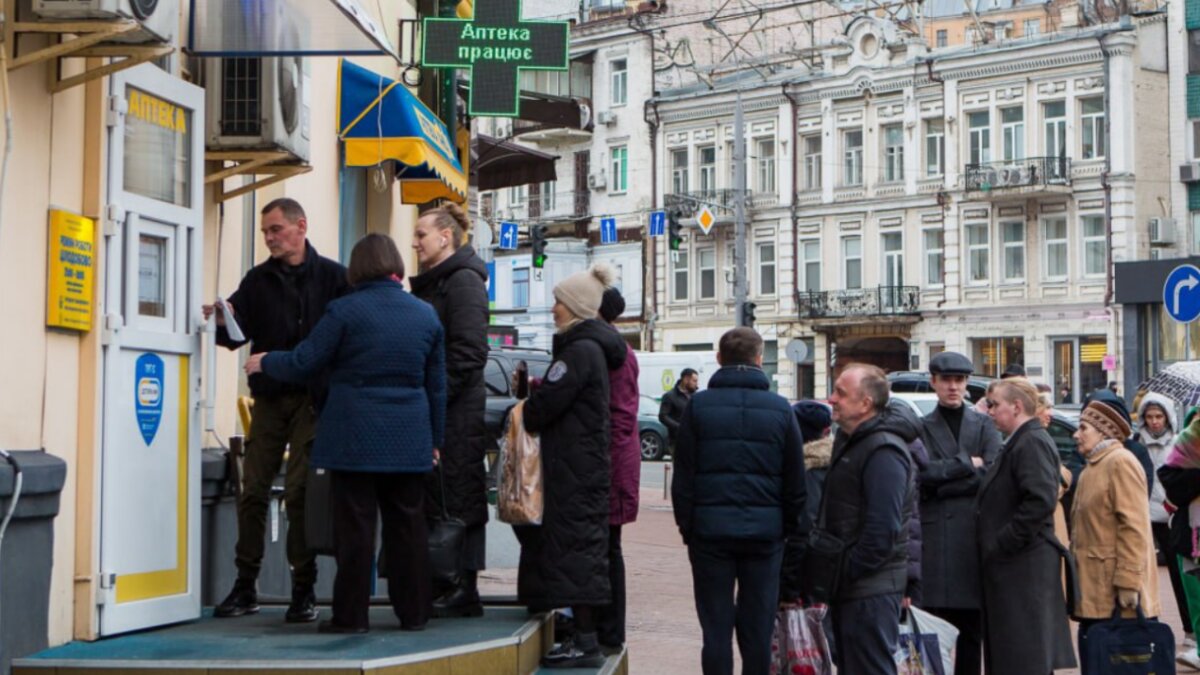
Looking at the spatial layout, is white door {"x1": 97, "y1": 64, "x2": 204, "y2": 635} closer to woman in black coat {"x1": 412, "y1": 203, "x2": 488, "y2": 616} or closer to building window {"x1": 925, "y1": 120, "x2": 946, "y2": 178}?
woman in black coat {"x1": 412, "y1": 203, "x2": 488, "y2": 616}

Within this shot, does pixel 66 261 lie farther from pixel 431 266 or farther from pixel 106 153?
pixel 431 266

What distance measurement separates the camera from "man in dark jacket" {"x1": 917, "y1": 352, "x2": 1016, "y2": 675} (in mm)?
9625

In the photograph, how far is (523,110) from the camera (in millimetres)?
20344

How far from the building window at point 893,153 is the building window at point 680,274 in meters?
8.45

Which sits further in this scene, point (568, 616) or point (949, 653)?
point (568, 616)

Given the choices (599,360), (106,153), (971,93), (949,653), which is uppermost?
(971,93)

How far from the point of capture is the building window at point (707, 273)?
61875 mm

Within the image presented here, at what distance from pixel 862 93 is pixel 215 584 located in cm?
4980

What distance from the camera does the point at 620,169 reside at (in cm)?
6494

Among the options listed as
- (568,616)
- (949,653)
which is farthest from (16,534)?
(949,653)

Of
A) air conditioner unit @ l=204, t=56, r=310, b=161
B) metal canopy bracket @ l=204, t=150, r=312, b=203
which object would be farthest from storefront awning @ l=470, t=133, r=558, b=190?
air conditioner unit @ l=204, t=56, r=310, b=161

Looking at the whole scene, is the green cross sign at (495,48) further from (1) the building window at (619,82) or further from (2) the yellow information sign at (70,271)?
(1) the building window at (619,82)

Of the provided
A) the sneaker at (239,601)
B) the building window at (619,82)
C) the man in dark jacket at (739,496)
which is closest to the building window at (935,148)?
the building window at (619,82)

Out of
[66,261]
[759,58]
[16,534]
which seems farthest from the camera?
[759,58]
